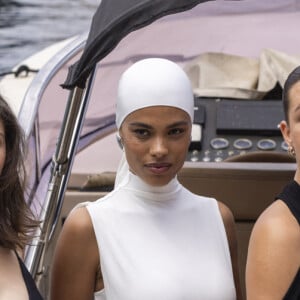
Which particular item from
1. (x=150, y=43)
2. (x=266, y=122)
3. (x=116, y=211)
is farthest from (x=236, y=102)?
(x=116, y=211)

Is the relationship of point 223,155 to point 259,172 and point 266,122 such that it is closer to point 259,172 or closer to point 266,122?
point 266,122

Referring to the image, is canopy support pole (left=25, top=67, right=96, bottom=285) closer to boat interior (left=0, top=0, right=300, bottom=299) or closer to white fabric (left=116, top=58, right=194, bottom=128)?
boat interior (left=0, top=0, right=300, bottom=299)

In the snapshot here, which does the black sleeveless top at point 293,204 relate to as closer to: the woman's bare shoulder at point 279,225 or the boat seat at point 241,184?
the woman's bare shoulder at point 279,225

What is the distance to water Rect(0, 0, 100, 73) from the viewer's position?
9867 mm

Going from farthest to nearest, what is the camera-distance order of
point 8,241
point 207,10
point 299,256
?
point 207,10, point 8,241, point 299,256

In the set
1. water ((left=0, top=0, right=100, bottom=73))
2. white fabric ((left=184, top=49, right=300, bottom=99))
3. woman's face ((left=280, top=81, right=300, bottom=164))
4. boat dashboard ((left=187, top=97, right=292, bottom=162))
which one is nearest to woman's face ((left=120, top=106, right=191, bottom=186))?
woman's face ((left=280, top=81, right=300, bottom=164))

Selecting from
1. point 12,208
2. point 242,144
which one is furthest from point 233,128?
point 12,208

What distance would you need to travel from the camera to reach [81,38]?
4.21m

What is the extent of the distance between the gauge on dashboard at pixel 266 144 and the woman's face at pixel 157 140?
140 cm

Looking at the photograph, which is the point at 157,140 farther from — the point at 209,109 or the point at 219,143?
the point at 209,109

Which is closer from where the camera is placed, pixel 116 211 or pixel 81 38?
pixel 116 211

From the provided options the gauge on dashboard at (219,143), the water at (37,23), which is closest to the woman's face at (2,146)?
the gauge on dashboard at (219,143)

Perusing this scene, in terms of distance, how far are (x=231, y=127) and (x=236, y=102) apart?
7.9 inches

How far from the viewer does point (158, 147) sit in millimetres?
1922
